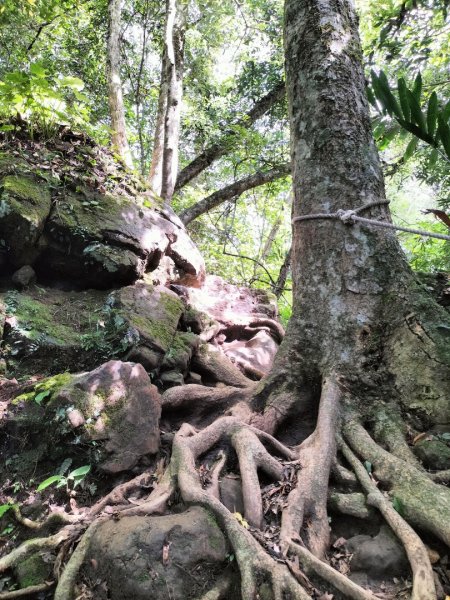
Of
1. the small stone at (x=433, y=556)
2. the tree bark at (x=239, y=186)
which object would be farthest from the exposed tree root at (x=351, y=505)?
the tree bark at (x=239, y=186)

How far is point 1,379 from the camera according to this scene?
3607mm

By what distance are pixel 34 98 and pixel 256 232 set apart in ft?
34.4

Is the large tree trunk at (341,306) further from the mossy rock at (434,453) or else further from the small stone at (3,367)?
the small stone at (3,367)

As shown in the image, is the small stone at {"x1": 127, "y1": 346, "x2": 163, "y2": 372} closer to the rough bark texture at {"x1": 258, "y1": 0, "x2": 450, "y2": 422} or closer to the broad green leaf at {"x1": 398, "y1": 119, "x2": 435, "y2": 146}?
the rough bark texture at {"x1": 258, "y1": 0, "x2": 450, "y2": 422}

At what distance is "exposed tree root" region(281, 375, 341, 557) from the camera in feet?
7.20

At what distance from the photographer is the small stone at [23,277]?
4402mm

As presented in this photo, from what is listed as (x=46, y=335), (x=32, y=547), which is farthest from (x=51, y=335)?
(x=32, y=547)

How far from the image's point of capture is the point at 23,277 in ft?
14.5

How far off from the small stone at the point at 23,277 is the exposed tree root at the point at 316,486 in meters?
3.35

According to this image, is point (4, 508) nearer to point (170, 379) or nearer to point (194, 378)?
point (170, 379)

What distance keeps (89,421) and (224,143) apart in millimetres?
8490

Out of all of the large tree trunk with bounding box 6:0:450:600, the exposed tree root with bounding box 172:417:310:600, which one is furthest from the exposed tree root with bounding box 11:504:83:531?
the exposed tree root with bounding box 172:417:310:600

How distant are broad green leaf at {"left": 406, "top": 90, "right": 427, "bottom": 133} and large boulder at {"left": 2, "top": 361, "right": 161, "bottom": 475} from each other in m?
2.55

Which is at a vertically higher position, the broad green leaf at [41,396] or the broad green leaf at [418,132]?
the broad green leaf at [418,132]
